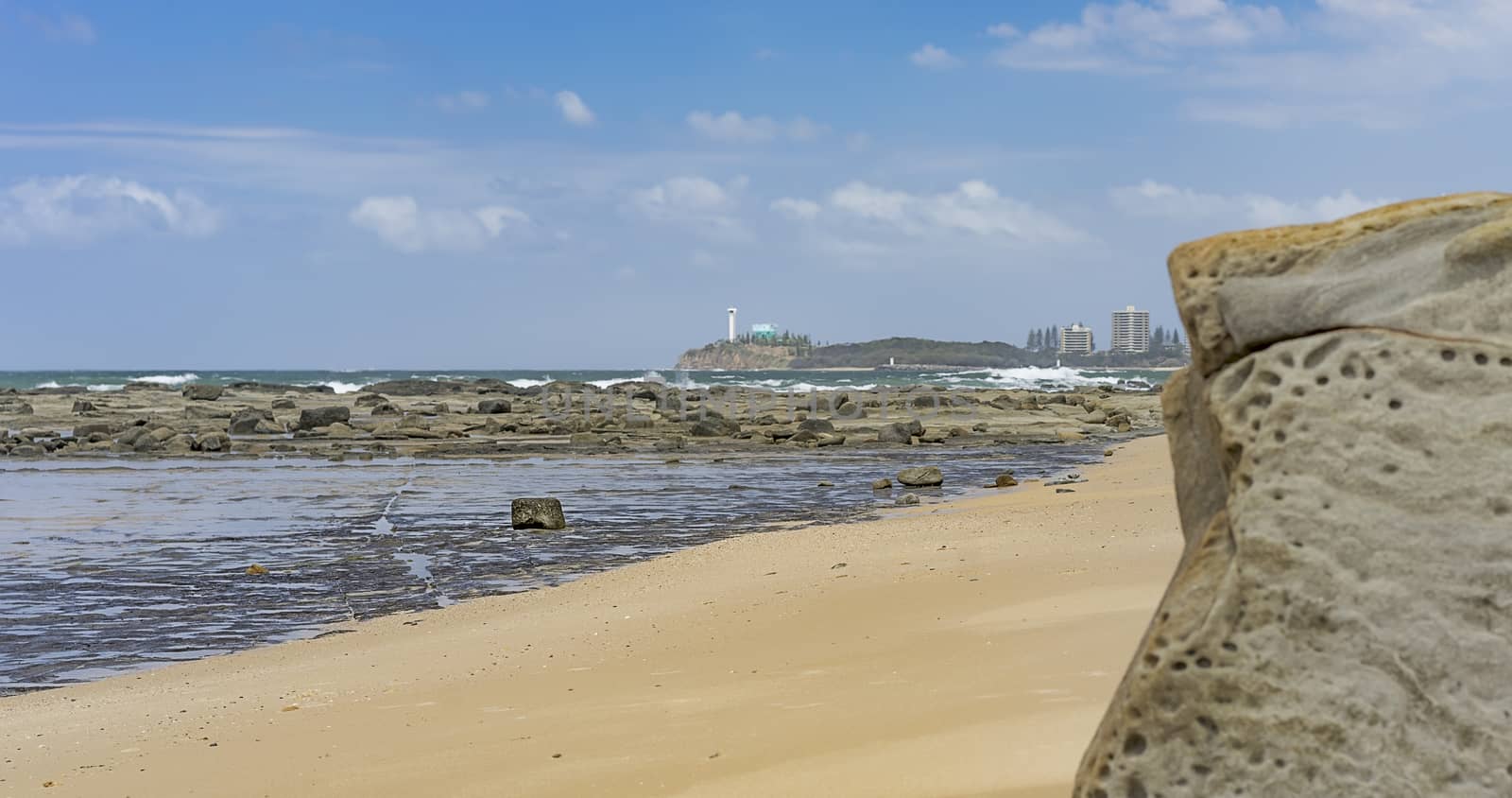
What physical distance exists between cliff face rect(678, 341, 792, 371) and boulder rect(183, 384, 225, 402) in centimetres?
10607

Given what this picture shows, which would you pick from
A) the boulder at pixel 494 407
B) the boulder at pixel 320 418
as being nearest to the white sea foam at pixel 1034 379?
the boulder at pixel 494 407

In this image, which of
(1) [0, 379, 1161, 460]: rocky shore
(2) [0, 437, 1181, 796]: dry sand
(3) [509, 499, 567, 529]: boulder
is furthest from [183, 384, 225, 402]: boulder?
(2) [0, 437, 1181, 796]: dry sand

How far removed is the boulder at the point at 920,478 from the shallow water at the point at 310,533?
1.37 feet

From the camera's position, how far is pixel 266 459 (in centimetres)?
2920

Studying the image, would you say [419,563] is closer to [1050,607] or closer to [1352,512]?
[1050,607]

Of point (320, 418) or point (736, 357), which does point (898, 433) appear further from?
point (736, 357)

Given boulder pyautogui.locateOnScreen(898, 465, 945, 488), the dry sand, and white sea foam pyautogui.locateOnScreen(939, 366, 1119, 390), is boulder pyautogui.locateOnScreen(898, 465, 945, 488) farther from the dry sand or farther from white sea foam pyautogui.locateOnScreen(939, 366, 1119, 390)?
white sea foam pyautogui.locateOnScreen(939, 366, 1119, 390)

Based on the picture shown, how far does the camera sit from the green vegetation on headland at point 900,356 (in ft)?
489

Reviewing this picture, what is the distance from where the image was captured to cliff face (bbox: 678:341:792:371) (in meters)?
165

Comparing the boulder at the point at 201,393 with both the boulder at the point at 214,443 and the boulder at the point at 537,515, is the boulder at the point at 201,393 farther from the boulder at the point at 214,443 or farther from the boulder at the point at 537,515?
the boulder at the point at 537,515

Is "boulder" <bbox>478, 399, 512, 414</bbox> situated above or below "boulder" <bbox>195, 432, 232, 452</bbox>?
above

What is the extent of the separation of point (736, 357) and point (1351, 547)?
166 metres

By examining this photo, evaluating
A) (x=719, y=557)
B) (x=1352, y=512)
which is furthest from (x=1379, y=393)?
(x=719, y=557)

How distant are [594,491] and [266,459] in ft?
36.7
